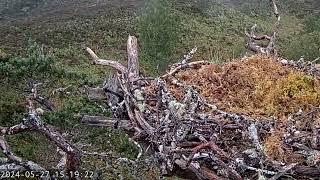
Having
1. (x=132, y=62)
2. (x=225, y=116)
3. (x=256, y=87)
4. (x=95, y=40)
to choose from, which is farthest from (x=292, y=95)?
(x=95, y=40)

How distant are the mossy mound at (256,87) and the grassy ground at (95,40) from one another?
1.10 metres

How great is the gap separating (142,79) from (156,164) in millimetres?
2468

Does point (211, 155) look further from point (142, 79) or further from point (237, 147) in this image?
point (142, 79)

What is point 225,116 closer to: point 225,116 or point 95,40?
point 225,116

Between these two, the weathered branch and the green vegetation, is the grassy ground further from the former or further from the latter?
the green vegetation

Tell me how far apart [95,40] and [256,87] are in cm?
2083

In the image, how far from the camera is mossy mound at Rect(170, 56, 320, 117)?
8.25 meters

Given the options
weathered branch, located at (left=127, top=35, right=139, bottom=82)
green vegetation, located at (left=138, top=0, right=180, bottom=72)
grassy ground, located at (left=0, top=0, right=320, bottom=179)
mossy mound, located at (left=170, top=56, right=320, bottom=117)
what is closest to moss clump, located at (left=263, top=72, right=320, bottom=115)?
mossy mound, located at (left=170, top=56, right=320, bottom=117)

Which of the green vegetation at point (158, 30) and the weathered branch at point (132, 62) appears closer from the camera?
the weathered branch at point (132, 62)

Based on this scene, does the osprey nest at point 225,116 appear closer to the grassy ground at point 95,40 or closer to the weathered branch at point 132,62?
the weathered branch at point 132,62

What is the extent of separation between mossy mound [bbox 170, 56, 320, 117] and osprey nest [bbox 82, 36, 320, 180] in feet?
0.05

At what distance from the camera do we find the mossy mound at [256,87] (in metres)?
8.25

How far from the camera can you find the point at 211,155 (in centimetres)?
690

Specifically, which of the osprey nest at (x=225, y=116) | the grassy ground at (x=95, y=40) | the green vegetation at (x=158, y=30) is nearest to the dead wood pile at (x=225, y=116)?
the osprey nest at (x=225, y=116)
